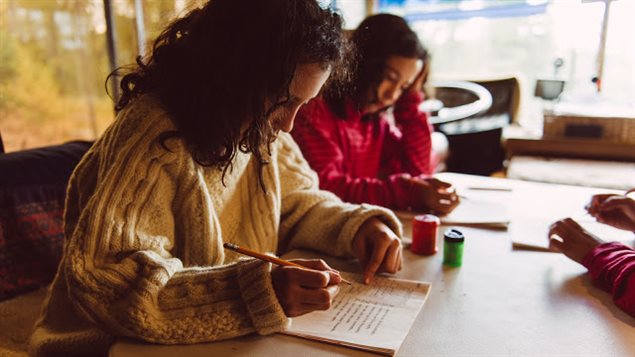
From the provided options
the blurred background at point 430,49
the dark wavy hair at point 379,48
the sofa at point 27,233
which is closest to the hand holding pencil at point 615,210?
the dark wavy hair at point 379,48

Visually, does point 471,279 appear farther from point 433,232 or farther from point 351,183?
point 351,183

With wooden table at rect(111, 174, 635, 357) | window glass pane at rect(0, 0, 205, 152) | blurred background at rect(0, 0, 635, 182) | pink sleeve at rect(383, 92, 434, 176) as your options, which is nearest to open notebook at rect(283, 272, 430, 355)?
wooden table at rect(111, 174, 635, 357)

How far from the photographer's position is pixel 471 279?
1.04 metres

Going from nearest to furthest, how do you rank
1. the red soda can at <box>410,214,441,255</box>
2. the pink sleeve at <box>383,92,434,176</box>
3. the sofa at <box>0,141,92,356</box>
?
the red soda can at <box>410,214,441,255</box> < the sofa at <box>0,141,92,356</box> < the pink sleeve at <box>383,92,434,176</box>

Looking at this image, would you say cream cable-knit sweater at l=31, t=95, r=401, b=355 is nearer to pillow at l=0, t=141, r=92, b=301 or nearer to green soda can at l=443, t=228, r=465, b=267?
green soda can at l=443, t=228, r=465, b=267

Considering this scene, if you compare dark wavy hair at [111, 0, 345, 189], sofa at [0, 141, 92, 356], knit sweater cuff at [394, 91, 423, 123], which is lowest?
sofa at [0, 141, 92, 356]

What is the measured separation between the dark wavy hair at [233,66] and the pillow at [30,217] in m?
0.72

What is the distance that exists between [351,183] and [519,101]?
2.84 metres

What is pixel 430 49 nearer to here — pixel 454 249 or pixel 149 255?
pixel 454 249

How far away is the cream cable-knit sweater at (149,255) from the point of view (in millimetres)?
775

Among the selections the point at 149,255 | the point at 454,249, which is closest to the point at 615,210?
the point at 454,249

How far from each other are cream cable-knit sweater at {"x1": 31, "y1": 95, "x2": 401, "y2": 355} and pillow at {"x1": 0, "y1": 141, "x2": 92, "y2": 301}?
0.57 metres

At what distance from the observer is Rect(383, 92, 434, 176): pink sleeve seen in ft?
7.07

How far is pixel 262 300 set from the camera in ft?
2.58
